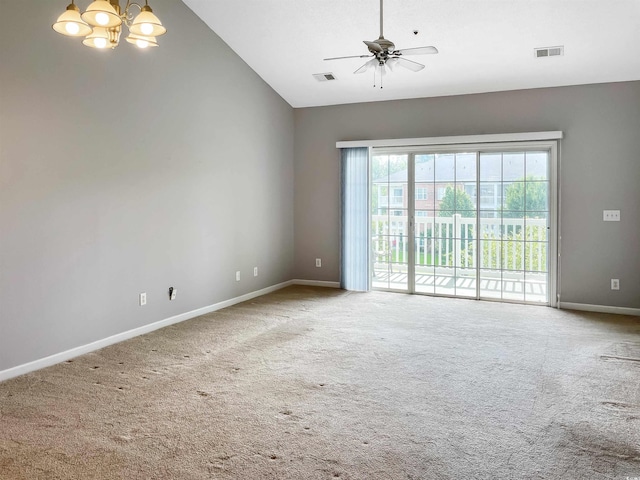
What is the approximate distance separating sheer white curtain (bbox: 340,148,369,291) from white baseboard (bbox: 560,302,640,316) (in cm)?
270

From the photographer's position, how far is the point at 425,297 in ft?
21.4

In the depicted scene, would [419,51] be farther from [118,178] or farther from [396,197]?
[396,197]

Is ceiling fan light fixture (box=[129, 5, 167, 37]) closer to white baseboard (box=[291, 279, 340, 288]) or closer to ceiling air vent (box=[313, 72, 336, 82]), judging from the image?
ceiling air vent (box=[313, 72, 336, 82])

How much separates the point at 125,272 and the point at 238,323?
1.32m

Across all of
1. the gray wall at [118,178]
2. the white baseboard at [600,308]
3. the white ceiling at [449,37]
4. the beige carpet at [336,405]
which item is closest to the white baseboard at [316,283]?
the gray wall at [118,178]

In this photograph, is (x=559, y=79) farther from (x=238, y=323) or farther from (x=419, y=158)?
(x=238, y=323)

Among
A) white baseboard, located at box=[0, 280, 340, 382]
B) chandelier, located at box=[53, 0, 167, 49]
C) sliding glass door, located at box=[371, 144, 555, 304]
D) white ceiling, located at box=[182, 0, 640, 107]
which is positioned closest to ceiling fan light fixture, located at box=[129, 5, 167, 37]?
chandelier, located at box=[53, 0, 167, 49]

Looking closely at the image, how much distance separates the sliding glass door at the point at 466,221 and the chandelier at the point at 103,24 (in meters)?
4.53

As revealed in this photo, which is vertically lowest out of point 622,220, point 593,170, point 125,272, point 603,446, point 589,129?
point 603,446

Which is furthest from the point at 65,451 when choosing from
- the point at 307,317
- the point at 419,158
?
the point at 419,158

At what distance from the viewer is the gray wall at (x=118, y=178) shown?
3.52m

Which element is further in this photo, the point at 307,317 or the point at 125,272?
the point at 307,317

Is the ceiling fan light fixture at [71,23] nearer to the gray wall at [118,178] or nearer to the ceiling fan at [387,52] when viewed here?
the gray wall at [118,178]

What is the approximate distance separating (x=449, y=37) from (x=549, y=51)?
1.13 metres
